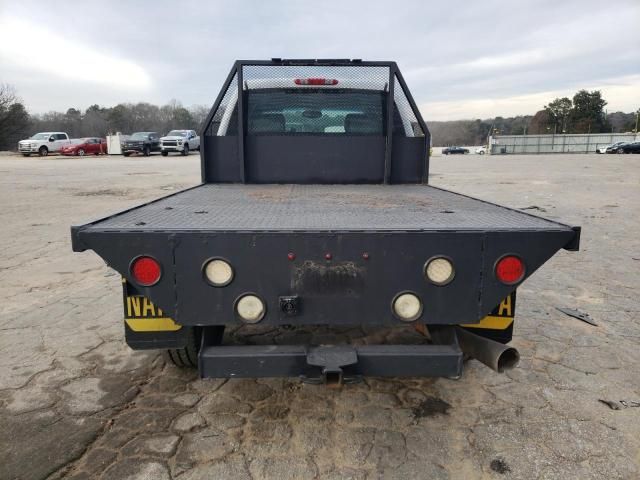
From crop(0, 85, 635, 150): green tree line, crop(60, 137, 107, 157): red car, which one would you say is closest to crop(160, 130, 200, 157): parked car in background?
crop(60, 137, 107, 157): red car

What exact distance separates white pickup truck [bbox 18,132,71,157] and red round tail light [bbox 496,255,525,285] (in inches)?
1602

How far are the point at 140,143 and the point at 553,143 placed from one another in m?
57.2

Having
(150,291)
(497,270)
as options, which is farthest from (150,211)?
(497,270)

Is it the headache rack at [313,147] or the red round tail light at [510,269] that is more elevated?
the headache rack at [313,147]

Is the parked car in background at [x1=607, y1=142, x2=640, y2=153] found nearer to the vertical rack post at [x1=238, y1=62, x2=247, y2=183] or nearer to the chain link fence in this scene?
the chain link fence

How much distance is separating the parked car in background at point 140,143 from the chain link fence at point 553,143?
4695cm

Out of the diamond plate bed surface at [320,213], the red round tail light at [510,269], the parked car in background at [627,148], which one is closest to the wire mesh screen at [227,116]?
the diamond plate bed surface at [320,213]


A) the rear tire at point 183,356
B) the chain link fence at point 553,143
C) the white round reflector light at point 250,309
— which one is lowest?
the rear tire at point 183,356

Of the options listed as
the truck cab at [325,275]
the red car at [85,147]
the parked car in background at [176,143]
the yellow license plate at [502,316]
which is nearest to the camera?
the truck cab at [325,275]

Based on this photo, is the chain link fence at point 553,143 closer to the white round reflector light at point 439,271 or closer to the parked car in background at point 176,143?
the parked car in background at point 176,143

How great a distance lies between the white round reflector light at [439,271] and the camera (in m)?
2.11

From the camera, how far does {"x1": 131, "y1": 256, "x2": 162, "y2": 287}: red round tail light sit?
2078mm

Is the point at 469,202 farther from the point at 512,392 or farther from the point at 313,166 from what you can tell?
the point at 313,166

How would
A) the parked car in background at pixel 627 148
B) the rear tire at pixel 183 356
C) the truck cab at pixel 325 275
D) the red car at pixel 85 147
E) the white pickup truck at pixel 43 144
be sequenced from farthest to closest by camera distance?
the parked car in background at pixel 627 148, the red car at pixel 85 147, the white pickup truck at pixel 43 144, the rear tire at pixel 183 356, the truck cab at pixel 325 275
